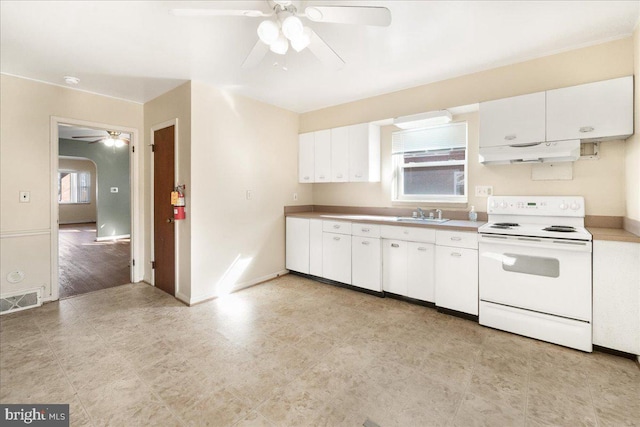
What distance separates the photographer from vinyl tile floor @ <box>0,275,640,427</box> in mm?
1678

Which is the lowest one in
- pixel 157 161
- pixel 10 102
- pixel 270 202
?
pixel 270 202

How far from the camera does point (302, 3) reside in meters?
2.00

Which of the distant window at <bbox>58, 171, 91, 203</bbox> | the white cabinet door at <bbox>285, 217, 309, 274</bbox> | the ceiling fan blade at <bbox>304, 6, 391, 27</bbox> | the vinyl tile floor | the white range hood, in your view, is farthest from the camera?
the distant window at <bbox>58, 171, 91, 203</bbox>

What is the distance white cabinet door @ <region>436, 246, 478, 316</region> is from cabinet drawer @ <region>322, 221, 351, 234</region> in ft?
3.78

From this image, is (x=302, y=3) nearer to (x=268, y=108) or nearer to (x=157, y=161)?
(x=268, y=108)

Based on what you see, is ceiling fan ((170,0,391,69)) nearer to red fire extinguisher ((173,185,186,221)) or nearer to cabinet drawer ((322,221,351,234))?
red fire extinguisher ((173,185,186,221))

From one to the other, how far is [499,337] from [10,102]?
5.48 m

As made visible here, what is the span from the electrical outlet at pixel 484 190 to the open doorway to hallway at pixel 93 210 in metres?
4.86

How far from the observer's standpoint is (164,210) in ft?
12.2

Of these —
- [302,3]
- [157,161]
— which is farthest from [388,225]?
[157,161]

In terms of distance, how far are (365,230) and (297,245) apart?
3.97 feet

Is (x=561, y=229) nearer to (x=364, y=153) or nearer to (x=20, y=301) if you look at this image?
(x=364, y=153)

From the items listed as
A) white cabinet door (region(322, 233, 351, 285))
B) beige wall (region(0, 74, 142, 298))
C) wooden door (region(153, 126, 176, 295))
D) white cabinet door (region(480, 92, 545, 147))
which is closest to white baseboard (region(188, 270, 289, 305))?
wooden door (region(153, 126, 176, 295))

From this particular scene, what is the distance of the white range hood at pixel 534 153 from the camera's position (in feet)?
8.34
